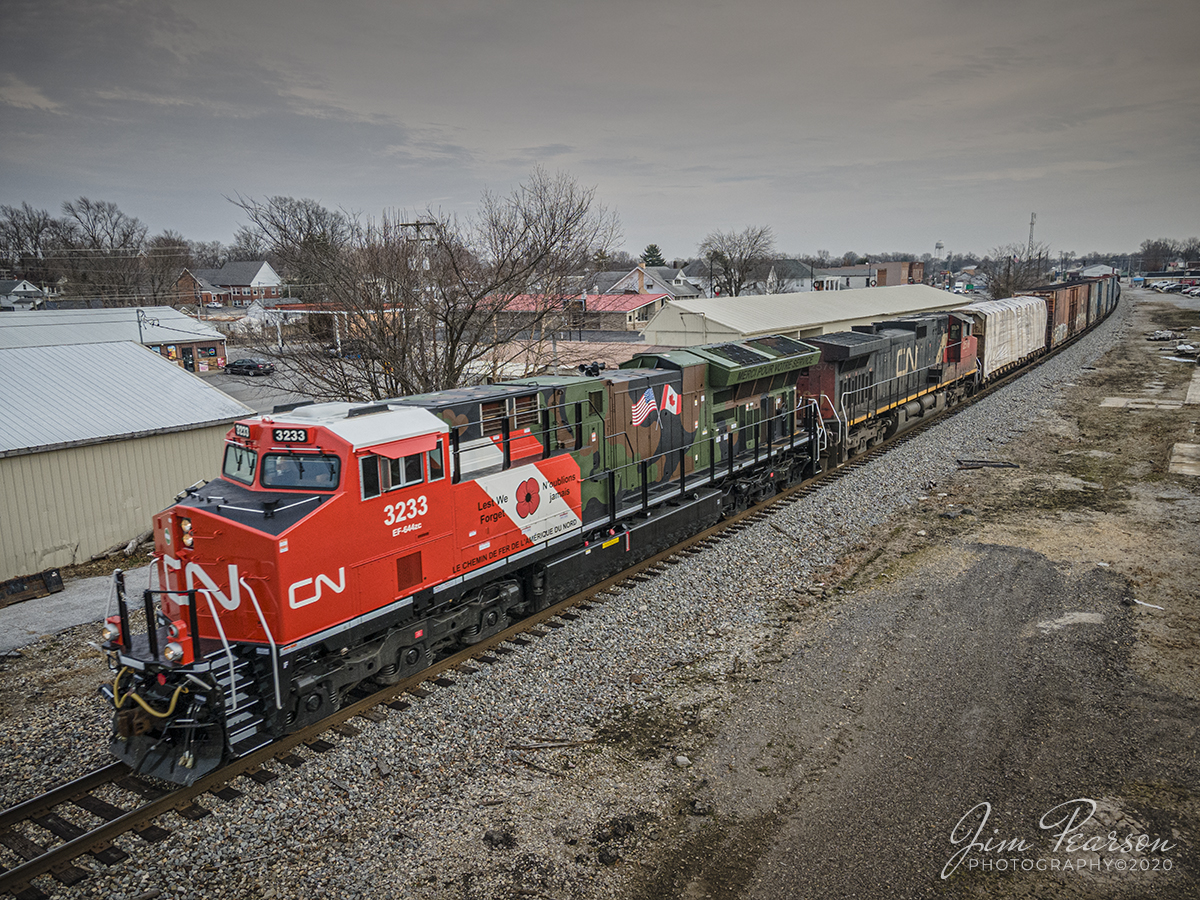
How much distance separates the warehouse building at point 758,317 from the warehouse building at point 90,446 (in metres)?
18.2

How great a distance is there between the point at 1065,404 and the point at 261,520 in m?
32.0

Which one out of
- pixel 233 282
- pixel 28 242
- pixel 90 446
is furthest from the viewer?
pixel 233 282

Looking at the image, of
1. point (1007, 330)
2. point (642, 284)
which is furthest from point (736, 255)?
point (1007, 330)

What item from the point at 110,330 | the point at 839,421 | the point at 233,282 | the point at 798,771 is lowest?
the point at 798,771

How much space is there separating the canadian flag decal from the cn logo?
7371mm

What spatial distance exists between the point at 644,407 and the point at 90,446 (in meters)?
11.5

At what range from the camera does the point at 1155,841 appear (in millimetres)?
6805

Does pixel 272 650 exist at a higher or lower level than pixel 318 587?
lower

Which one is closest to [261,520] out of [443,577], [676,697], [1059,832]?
[443,577]

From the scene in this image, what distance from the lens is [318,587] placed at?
8.06m

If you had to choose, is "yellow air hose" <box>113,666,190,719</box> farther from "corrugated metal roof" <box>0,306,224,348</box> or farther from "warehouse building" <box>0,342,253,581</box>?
"corrugated metal roof" <box>0,306,224,348</box>

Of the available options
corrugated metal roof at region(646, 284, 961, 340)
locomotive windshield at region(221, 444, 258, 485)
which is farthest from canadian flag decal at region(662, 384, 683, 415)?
corrugated metal roof at region(646, 284, 961, 340)

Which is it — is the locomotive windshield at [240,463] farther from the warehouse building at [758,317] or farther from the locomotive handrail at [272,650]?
the warehouse building at [758,317]

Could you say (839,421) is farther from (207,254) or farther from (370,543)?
(207,254)
